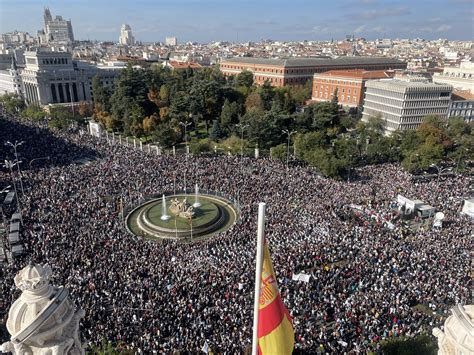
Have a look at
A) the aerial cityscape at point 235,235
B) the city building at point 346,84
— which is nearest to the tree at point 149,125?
the aerial cityscape at point 235,235

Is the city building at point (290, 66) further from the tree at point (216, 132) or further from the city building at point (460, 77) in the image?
the tree at point (216, 132)

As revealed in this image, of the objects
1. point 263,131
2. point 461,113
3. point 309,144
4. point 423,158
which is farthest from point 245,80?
point 423,158

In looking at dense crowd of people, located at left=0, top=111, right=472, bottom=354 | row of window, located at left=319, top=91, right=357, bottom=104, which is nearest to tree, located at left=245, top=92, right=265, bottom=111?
row of window, located at left=319, top=91, right=357, bottom=104

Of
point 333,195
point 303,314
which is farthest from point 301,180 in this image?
point 303,314

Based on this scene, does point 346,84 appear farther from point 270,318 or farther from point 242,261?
point 270,318

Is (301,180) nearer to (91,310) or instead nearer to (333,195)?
(333,195)

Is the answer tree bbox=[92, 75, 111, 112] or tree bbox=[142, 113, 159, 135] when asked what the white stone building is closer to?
tree bbox=[142, 113, 159, 135]
